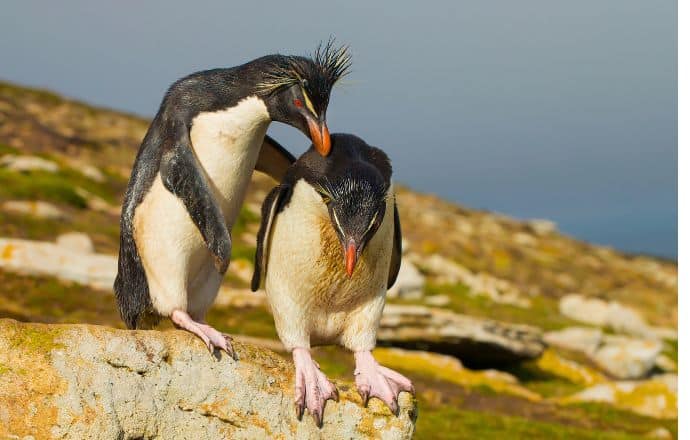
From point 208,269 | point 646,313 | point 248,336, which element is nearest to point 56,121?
point 646,313

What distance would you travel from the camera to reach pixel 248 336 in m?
16.0

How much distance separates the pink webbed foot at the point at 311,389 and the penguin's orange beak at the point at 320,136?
149 cm

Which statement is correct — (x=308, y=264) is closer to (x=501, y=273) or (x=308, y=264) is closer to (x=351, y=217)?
(x=351, y=217)

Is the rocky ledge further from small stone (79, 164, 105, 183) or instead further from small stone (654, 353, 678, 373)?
small stone (79, 164, 105, 183)

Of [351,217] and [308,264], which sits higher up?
[351,217]

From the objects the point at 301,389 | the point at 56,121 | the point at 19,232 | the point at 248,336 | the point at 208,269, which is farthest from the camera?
the point at 56,121

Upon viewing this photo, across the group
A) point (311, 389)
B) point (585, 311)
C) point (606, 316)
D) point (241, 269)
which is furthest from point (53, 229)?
point (606, 316)

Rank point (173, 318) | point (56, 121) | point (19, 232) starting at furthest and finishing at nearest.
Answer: point (56, 121) → point (19, 232) → point (173, 318)

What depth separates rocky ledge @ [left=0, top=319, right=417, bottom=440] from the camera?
193 inches

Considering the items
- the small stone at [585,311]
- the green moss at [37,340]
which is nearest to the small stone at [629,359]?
the small stone at [585,311]

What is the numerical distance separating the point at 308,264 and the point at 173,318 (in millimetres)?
1138

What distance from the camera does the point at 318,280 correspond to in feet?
19.1

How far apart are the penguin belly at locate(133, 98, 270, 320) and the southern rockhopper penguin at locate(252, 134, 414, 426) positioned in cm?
37

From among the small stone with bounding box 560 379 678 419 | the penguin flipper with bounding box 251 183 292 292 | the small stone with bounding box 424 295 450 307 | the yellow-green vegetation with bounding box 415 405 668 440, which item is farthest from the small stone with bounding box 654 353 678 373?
the penguin flipper with bounding box 251 183 292 292
